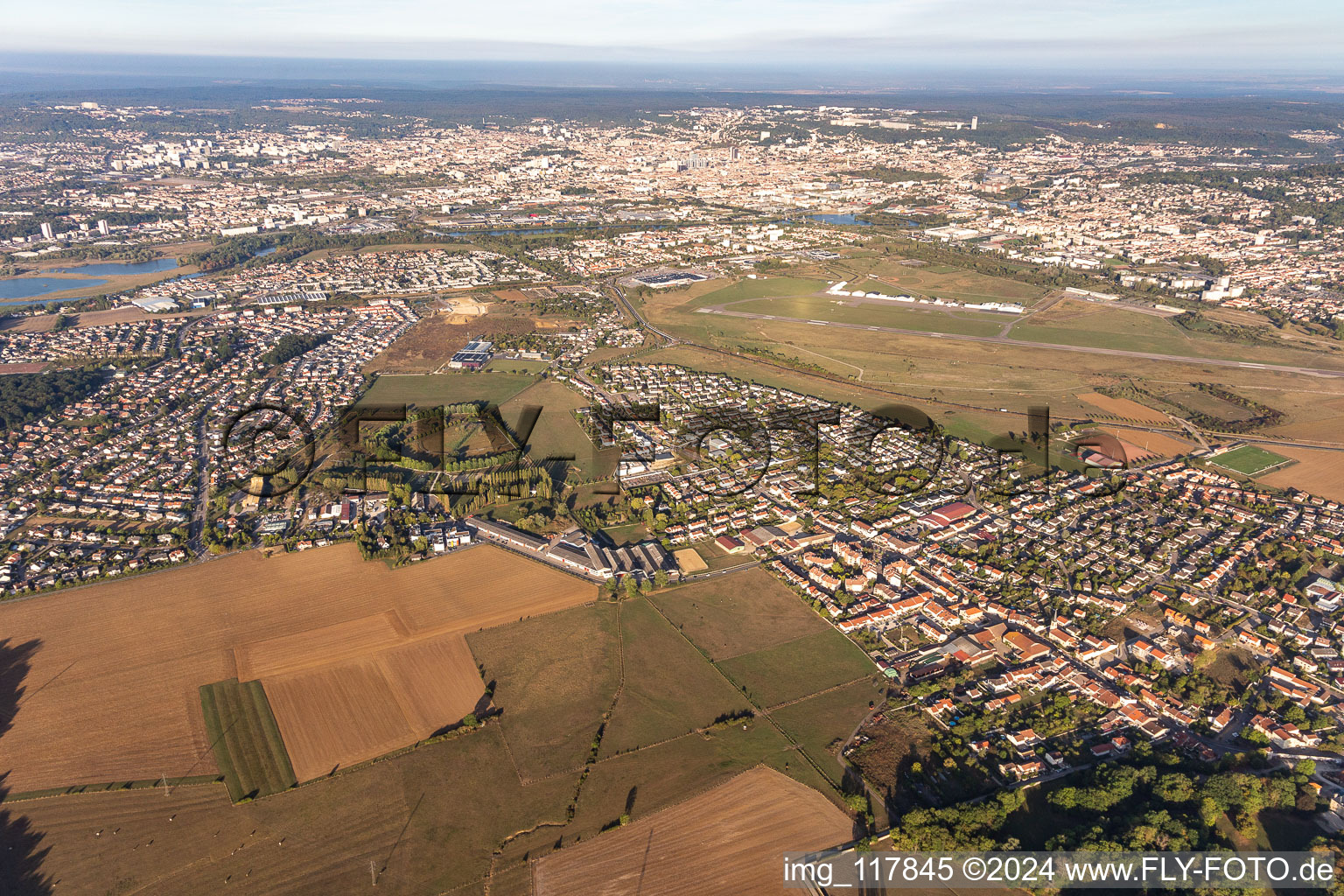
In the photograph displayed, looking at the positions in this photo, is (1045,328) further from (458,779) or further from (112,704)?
(112,704)

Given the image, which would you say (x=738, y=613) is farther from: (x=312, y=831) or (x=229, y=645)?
(x=229, y=645)

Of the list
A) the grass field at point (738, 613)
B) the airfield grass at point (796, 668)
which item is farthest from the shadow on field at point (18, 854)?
the airfield grass at point (796, 668)

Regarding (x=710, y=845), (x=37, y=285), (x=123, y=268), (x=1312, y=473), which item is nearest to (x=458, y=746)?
(x=710, y=845)

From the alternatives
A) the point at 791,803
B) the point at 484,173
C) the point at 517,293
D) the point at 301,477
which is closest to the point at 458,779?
the point at 791,803

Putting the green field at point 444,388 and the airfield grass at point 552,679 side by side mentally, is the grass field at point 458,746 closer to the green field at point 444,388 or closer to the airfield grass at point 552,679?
the airfield grass at point 552,679

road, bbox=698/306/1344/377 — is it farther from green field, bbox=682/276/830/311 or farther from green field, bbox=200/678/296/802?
green field, bbox=200/678/296/802

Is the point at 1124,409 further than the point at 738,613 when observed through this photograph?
Yes
